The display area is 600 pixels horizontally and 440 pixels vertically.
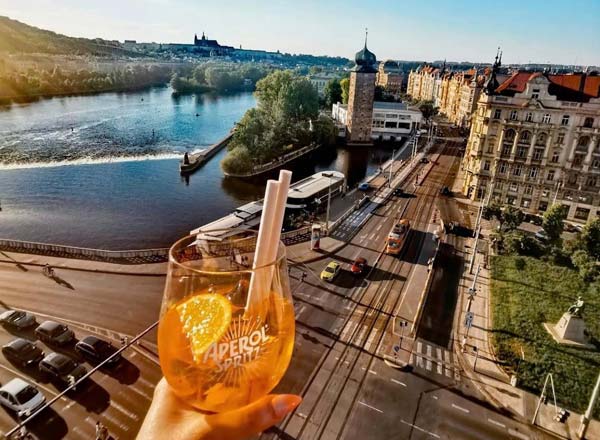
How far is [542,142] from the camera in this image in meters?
43.9

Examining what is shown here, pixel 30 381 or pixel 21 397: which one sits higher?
pixel 21 397

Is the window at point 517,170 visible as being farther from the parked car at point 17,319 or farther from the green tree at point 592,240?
the parked car at point 17,319

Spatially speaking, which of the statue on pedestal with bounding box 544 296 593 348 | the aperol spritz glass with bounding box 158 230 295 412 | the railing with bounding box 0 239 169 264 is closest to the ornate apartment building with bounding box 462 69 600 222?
the statue on pedestal with bounding box 544 296 593 348

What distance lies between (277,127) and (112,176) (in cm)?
2793

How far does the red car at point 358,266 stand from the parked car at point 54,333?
62.7ft

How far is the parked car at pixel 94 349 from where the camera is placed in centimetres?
2041

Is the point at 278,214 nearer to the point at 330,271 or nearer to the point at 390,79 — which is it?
the point at 330,271

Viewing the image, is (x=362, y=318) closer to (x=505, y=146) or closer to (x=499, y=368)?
(x=499, y=368)

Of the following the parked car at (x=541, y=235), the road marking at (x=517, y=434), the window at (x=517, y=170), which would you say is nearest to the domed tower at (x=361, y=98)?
the window at (x=517, y=170)

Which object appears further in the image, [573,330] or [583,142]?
[583,142]

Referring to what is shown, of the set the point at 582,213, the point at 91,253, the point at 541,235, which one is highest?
the point at 582,213

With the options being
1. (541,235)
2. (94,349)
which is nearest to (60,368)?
(94,349)

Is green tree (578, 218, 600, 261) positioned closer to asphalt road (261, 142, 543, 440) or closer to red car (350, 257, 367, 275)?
asphalt road (261, 142, 543, 440)

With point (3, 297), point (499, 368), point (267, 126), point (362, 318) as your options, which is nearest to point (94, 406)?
point (3, 297)
